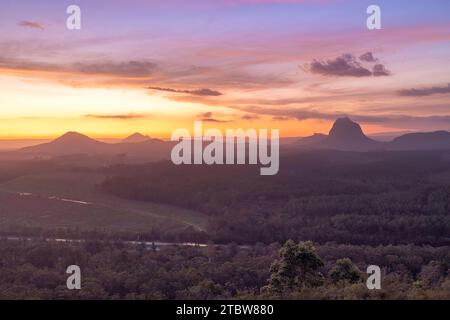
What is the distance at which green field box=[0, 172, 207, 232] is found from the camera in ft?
329

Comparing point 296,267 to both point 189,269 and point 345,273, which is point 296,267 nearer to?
point 345,273

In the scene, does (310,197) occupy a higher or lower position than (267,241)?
higher

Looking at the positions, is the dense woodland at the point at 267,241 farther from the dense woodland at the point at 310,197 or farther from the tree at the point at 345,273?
the dense woodland at the point at 310,197

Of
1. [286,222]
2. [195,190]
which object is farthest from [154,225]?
[195,190]

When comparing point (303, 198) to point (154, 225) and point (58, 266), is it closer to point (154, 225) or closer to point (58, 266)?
point (154, 225)

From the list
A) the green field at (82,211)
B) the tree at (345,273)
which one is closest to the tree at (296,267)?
A: the tree at (345,273)

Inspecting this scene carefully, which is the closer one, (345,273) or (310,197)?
(345,273)

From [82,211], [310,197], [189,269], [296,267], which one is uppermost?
[296,267]

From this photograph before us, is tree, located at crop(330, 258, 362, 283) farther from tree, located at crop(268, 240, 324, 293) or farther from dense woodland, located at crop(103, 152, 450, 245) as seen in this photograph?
dense woodland, located at crop(103, 152, 450, 245)

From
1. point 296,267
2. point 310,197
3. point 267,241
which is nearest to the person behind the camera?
point 296,267

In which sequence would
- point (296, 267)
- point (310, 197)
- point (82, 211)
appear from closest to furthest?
1. point (296, 267)
2. point (82, 211)
3. point (310, 197)

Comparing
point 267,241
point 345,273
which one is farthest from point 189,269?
point 267,241

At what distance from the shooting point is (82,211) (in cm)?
11525

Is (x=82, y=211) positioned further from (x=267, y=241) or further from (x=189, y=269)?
(x=189, y=269)
